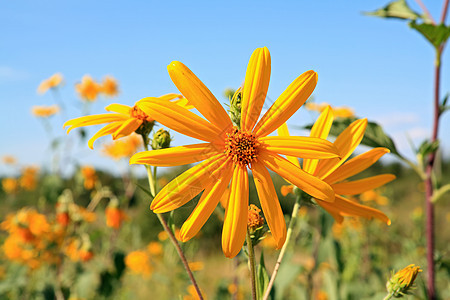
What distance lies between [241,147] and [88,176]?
242 centimetres

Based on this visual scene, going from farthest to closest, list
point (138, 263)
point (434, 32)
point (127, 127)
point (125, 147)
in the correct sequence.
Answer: point (138, 263)
point (125, 147)
point (434, 32)
point (127, 127)

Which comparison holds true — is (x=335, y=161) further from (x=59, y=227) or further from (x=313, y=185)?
(x=59, y=227)

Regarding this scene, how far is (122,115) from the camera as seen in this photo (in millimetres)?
779

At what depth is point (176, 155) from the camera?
24.0 inches

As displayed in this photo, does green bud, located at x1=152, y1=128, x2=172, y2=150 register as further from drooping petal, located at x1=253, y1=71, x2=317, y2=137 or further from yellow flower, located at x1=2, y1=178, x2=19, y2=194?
yellow flower, located at x1=2, y1=178, x2=19, y2=194

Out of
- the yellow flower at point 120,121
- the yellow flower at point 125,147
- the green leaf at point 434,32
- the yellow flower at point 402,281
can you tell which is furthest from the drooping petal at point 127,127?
the yellow flower at point 125,147

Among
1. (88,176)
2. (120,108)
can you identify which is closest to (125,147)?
(88,176)

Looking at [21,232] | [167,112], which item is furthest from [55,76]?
[167,112]

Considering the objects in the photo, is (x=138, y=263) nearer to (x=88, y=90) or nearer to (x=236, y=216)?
(x=88, y=90)

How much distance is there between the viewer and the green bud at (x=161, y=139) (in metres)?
0.76

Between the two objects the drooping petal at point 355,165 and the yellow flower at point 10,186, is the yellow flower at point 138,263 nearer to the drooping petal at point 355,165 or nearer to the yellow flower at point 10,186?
the yellow flower at point 10,186

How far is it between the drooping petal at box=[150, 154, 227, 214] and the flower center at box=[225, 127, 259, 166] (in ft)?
0.07

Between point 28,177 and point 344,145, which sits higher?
point 344,145

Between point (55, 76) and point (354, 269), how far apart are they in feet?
10.7
